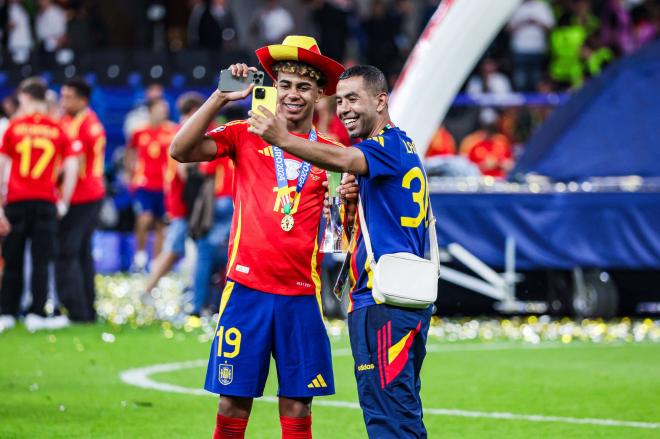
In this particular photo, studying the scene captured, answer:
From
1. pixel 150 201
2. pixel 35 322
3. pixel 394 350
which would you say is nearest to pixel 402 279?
pixel 394 350

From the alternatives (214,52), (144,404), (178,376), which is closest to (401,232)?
(144,404)

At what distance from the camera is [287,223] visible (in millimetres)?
6914

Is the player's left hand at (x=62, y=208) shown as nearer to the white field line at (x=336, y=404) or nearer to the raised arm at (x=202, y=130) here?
the white field line at (x=336, y=404)

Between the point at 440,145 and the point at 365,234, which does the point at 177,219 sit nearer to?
the point at 440,145

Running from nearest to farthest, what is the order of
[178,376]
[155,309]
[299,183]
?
[299,183] → [178,376] → [155,309]

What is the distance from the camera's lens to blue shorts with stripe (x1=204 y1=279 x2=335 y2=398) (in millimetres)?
6781

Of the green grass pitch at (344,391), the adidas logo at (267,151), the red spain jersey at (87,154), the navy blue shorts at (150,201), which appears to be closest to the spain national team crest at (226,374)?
the adidas logo at (267,151)

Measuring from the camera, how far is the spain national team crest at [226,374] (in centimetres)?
678

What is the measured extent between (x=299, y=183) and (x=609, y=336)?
840cm

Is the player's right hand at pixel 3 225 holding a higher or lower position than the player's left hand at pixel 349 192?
lower

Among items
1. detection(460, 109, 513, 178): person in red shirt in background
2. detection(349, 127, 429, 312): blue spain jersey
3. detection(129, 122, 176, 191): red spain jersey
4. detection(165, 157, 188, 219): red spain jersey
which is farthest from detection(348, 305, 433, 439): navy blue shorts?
detection(460, 109, 513, 178): person in red shirt in background

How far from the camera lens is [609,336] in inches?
577

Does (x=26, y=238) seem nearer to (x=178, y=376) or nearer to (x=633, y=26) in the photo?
(x=178, y=376)

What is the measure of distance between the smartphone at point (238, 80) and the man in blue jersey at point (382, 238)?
371 mm
